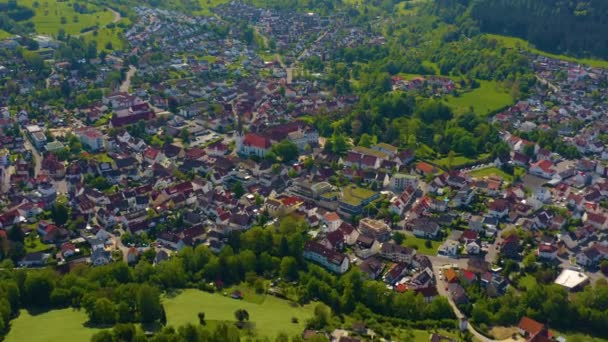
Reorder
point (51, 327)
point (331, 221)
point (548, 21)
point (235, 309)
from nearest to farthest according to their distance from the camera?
1. point (51, 327)
2. point (235, 309)
3. point (331, 221)
4. point (548, 21)

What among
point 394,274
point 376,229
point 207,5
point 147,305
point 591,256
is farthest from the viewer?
point 207,5

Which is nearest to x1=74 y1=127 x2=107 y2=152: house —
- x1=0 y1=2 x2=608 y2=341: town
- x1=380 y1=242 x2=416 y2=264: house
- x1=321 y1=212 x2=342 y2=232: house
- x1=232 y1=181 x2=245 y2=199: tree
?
x1=0 y1=2 x2=608 y2=341: town

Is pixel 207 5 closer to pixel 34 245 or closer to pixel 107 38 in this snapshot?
pixel 107 38

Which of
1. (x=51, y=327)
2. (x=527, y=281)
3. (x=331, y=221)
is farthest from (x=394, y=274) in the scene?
(x=51, y=327)

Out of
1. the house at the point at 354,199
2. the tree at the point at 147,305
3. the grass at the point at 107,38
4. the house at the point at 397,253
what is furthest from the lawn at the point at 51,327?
the grass at the point at 107,38

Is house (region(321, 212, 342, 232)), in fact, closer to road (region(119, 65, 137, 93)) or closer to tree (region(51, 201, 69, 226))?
tree (region(51, 201, 69, 226))

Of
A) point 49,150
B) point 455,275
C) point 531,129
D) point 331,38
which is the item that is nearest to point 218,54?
point 331,38

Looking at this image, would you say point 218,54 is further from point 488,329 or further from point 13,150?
point 488,329
